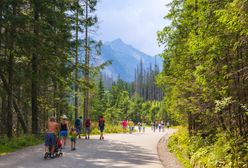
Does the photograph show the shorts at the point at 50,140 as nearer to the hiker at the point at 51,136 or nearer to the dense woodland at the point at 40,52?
the hiker at the point at 51,136

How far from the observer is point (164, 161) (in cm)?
1533

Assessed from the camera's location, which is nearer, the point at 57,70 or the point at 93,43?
the point at 57,70

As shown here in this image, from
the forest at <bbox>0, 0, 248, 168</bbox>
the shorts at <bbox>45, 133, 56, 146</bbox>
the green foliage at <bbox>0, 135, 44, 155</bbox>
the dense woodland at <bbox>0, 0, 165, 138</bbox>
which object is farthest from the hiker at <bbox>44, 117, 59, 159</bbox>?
the dense woodland at <bbox>0, 0, 165, 138</bbox>

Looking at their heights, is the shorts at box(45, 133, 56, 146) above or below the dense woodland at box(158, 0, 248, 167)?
below

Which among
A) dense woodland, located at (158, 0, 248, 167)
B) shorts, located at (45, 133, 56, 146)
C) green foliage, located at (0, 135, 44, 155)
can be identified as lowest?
green foliage, located at (0, 135, 44, 155)

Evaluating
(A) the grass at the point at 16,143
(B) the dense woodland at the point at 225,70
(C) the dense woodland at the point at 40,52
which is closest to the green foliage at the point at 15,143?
(A) the grass at the point at 16,143

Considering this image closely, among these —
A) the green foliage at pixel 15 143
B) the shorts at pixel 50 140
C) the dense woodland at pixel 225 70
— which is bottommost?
the green foliage at pixel 15 143

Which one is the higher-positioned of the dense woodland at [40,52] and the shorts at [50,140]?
the dense woodland at [40,52]

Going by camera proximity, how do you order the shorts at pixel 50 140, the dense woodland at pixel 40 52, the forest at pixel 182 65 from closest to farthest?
the forest at pixel 182 65
the shorts at pixel 50 140
the dense woodland at pixel 40 52

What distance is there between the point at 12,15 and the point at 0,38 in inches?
76.1

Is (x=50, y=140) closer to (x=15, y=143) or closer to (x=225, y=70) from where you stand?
(x=15, y=143)

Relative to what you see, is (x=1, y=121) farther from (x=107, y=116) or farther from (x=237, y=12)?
(x=107, y=116)

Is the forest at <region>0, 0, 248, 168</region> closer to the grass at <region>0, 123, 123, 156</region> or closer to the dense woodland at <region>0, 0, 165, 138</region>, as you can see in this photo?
the dense woodland at <region>0, 0, 165, 138</region>

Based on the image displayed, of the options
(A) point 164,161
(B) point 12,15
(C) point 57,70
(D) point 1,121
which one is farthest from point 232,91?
(D) point 1,121
